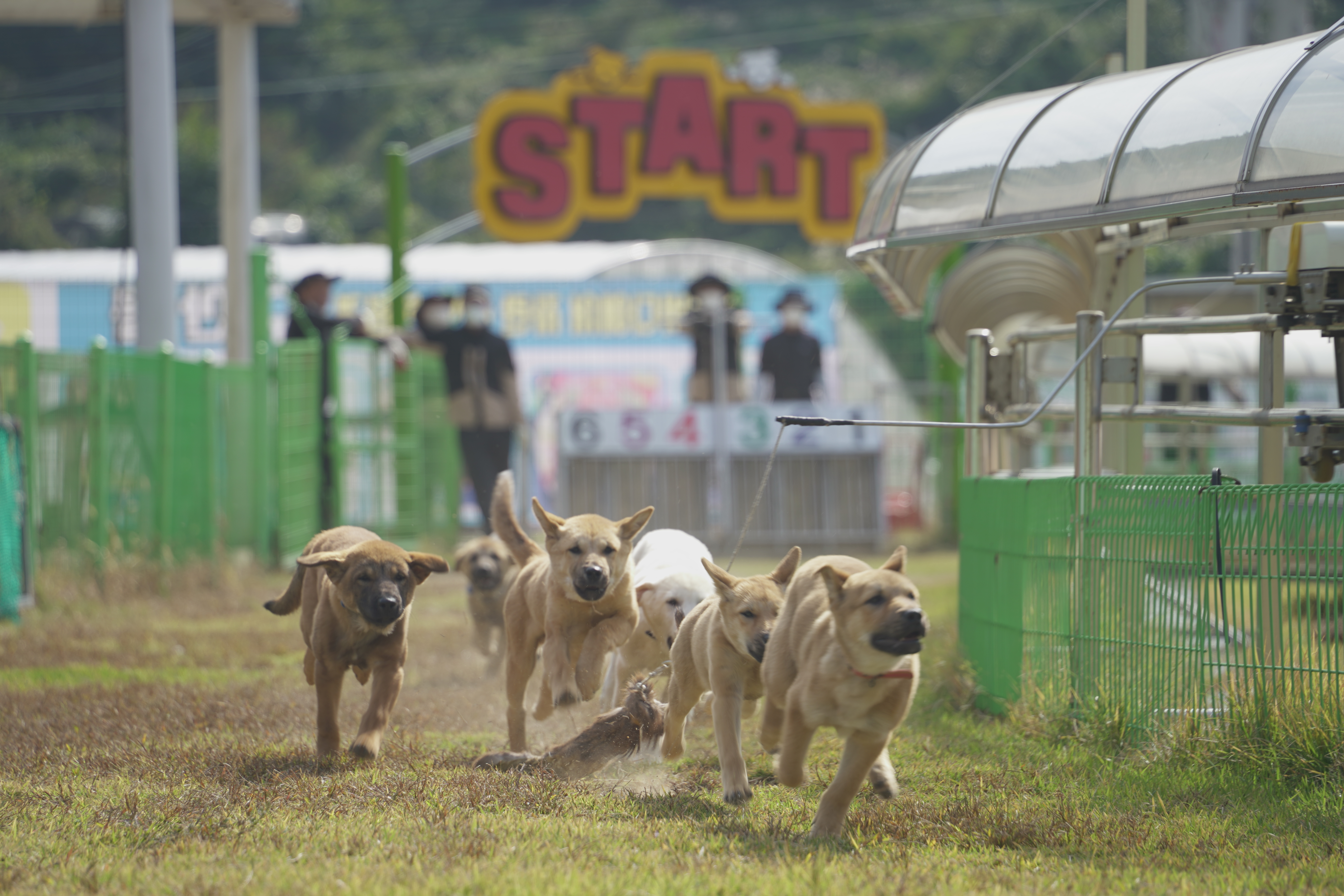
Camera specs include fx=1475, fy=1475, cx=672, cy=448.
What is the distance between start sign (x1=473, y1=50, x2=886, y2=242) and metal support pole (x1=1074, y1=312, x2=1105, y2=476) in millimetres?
19102

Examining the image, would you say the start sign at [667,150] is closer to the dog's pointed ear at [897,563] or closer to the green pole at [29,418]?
the green pole at [29,418]

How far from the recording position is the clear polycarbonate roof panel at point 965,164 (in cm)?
838

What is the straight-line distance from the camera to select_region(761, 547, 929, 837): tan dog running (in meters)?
4.95

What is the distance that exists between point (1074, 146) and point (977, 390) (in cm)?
152

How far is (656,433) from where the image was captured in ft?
58.6

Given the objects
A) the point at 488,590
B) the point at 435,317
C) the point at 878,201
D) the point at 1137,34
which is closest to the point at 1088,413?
the point at 878,201

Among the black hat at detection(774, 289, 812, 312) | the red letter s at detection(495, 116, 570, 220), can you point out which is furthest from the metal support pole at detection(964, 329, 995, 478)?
the red letter s at detection(495, 116, 570, 220)

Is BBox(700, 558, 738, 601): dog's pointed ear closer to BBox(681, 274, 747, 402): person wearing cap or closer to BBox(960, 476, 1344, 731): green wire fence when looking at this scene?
BBox(960, 476, 1344, 731): green wire fence

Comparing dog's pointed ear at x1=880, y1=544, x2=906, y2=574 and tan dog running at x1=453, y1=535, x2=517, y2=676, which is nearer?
dog's pointed ear at x1=880, y1=544, x2=906, y2=574

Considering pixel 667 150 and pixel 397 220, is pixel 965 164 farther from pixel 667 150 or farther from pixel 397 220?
pixel 667 150

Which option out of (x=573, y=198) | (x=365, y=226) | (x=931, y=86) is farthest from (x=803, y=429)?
(x=931, y=86)

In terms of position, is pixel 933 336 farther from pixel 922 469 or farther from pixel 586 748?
pixel 586 748

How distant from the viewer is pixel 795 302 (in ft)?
64.8

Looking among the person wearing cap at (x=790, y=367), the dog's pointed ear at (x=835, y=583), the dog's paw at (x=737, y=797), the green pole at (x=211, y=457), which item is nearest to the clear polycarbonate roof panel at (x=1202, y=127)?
the dog's pointed ear at (x=835, y=583)
